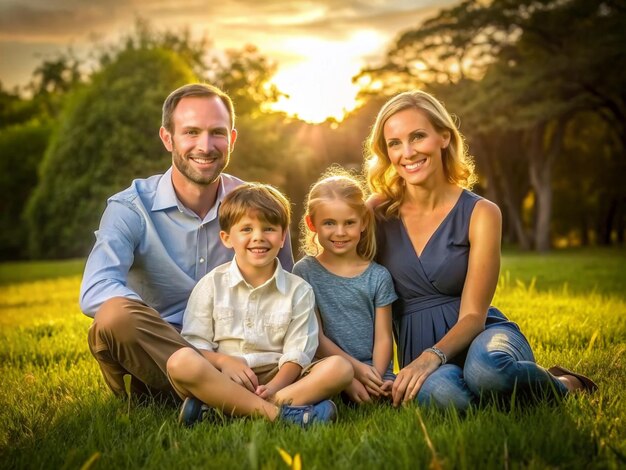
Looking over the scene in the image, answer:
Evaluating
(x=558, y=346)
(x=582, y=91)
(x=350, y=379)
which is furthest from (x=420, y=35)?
(x=350, y=379)

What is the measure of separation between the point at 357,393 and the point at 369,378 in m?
0.13

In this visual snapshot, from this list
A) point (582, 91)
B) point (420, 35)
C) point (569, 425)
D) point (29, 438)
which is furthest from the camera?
point (420, 35)

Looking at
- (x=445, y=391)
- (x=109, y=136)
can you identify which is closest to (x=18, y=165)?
(x=109, y=136)

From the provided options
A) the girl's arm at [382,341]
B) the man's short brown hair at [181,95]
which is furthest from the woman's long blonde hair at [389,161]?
the man's short brown hair at [181,95]

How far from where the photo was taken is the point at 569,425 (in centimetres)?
285

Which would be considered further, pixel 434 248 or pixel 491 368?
pixel 434 248

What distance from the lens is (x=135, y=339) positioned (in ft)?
11.2

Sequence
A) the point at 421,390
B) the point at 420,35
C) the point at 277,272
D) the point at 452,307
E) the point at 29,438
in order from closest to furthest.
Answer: the point at 29,438, the point at 421,390, the point at 277,272, the point at 452,307, the point at 420,35

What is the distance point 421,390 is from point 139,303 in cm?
151

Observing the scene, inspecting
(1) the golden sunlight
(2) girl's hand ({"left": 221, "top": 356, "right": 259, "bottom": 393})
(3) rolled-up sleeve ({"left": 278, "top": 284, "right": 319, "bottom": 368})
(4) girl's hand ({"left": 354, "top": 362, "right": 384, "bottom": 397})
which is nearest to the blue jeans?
(4) girl's hand ({"left": 354, "top": 362, "right": 384, "bottom": 397})

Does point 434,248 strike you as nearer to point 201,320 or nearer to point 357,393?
point 357,393

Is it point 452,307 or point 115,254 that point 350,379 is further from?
point 115,254

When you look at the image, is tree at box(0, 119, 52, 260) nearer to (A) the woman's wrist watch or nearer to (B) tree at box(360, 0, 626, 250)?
(B) tree at box(360, 0, 626, 250)

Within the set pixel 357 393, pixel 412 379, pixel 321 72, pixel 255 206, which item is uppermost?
pixel 321 72
